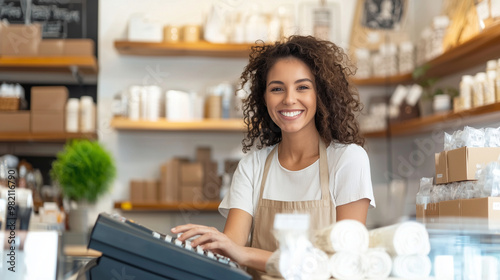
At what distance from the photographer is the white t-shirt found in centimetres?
141

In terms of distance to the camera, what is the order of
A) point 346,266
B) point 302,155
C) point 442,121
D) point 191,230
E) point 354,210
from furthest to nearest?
point 442,121, point 302,155, point 354,210, point 191,230, point 346,266

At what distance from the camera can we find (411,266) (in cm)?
85

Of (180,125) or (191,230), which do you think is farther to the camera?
(180,125)

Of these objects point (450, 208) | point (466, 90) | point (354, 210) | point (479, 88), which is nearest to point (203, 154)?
point (466, 90)

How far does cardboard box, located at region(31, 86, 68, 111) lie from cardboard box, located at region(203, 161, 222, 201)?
956 millimetres

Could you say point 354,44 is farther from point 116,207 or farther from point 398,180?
point 116,207

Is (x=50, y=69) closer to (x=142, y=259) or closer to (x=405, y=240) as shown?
(x=142, y=259)

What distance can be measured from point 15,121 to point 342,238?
317 centimetres

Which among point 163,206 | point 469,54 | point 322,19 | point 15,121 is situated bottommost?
point 163,206

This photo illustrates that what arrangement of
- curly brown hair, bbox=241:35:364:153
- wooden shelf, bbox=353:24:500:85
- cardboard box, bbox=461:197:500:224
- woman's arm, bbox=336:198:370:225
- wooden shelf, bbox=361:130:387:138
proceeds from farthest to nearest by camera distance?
wooden shelf, bbox=361:130:387:138 < wooden shelf, bbox=353:24:500:85 < curly brown hair, bbox=241:35:364:153 < woman's arm, bbox=336:198:370:225 < cardboard box, bbox=461:197:500:224

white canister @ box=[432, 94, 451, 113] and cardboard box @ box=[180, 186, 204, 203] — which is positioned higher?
white canister @ box=[432, 94, 451, 113]

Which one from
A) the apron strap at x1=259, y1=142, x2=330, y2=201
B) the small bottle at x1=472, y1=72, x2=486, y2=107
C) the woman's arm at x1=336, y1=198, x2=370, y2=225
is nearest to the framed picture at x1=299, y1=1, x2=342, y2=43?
the small bottle at x1=472, y1=72, x2=486, y2=107

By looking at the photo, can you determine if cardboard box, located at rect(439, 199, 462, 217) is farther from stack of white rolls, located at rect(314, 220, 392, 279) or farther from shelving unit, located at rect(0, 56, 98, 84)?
shelving unit, located at rect(0, 56, 98, 84)

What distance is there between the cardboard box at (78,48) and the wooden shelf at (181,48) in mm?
167
